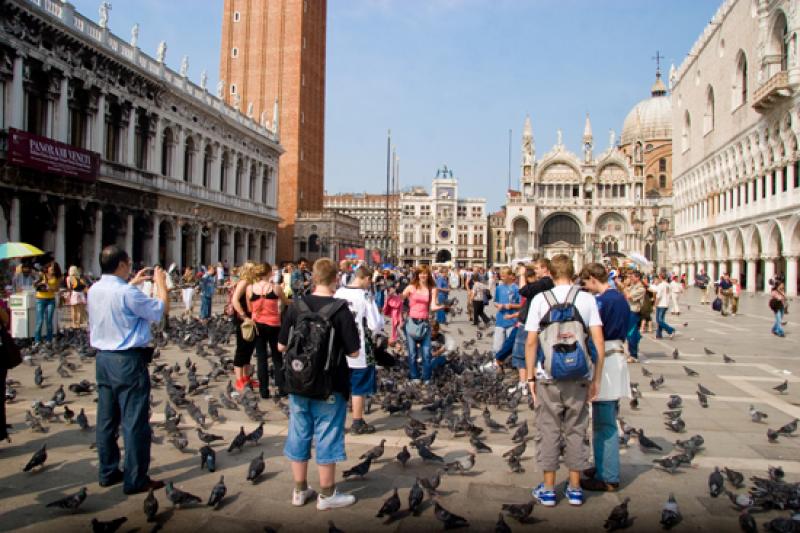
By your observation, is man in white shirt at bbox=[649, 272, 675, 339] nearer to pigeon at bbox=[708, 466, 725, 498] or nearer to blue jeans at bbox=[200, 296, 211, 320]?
pigeon at bbox=[708, 466, 725, 498]

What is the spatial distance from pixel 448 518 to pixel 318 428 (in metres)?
1.07

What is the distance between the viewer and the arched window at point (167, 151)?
116 ft

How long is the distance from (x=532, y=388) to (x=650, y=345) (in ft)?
33.5

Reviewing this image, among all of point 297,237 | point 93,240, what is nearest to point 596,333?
point 93,240

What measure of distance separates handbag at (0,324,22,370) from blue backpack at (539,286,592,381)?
442 cm

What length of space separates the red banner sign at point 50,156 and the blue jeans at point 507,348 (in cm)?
2033

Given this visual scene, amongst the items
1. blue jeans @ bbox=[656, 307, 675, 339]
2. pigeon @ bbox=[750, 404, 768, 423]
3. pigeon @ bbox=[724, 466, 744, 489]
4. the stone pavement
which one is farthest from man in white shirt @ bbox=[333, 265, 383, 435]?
blue jeans @ bbox=[656, 307, 675, 339]

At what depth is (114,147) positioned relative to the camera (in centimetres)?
3042

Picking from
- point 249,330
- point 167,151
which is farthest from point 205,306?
point 167,151

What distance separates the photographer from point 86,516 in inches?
163

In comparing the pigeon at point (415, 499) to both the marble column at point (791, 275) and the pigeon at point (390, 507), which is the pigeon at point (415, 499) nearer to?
the pigeon at point (390, 507)

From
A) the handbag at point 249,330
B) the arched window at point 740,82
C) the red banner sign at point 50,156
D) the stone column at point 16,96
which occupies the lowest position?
the handbag at point 249,330

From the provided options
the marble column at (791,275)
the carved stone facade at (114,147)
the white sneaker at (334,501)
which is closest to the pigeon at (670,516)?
the white sneaker at (334,501)

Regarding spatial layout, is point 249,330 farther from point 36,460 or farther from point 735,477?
point 735,477
